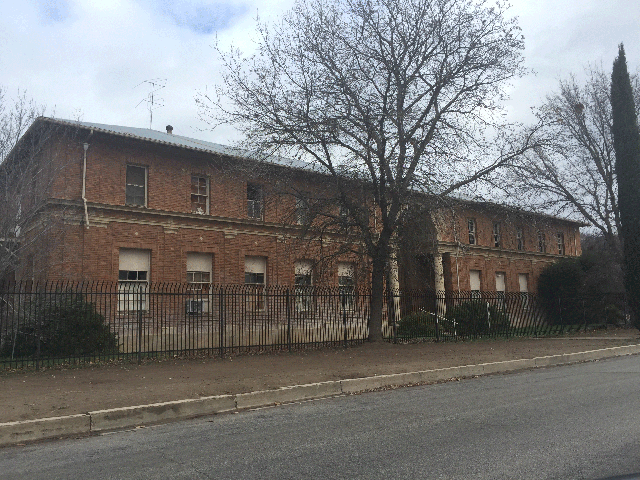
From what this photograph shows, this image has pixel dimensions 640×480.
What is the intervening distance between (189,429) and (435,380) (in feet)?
20.5

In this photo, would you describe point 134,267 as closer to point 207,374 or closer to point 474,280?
point 207,374

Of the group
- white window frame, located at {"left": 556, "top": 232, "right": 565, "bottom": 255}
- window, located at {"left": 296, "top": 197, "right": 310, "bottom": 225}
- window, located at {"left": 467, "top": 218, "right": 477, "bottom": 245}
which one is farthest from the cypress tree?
window, located at {"left": 296, "top": 197, "right": 310, "bottom": 225}

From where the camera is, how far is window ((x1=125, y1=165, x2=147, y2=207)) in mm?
20578

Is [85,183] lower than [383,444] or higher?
higher

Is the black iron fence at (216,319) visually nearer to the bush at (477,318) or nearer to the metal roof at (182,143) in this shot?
the bush at (477,318)

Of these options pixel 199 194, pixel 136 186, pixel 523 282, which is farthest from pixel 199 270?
pixel 523 282

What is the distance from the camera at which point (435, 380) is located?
462 inches

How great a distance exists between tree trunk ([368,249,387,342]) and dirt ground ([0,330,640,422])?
0.56 m

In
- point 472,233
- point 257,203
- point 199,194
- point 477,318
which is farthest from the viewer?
point 472,233

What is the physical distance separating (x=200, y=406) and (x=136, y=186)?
46.5 feet

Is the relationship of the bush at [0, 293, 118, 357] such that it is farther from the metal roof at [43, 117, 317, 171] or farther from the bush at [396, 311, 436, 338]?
the bush at [396, 311, 436, 338]

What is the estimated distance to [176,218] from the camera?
21.3 m

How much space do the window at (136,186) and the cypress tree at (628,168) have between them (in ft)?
69.7

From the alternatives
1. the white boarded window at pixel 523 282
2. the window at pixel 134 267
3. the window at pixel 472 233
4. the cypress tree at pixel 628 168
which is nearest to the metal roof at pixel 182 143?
the window at pixel 134 267
